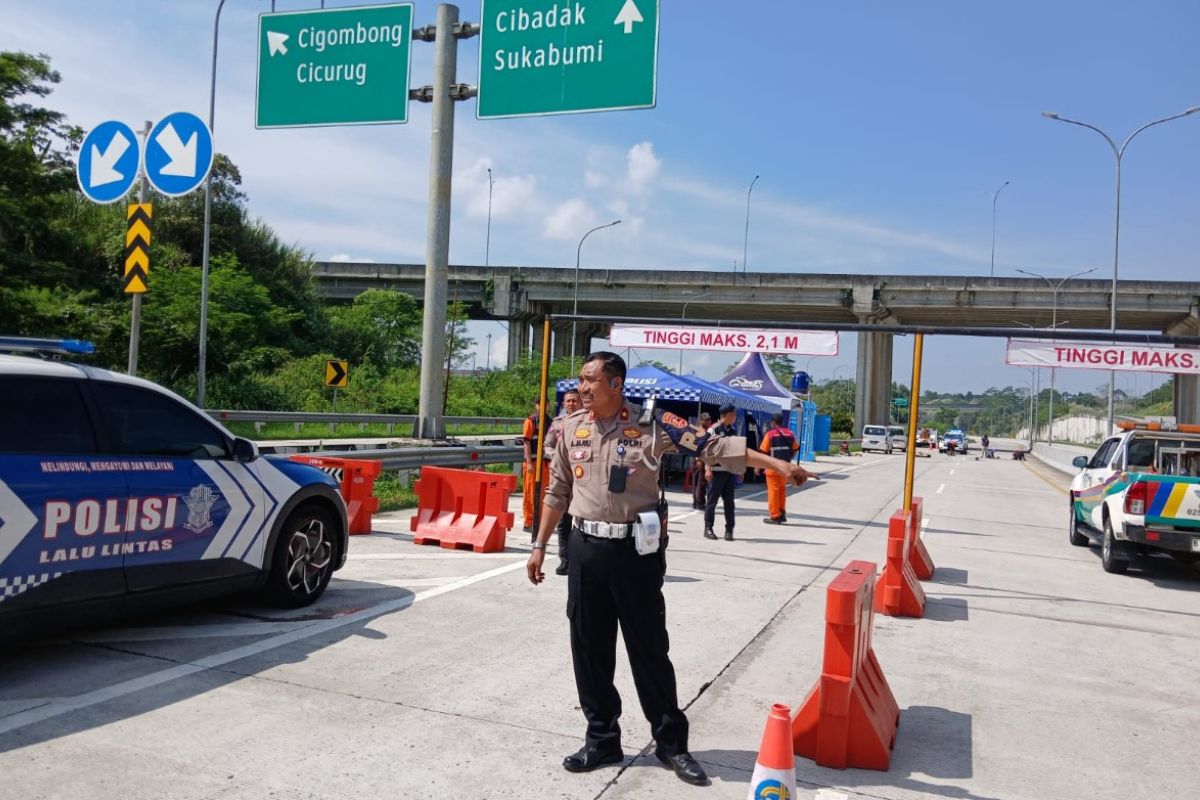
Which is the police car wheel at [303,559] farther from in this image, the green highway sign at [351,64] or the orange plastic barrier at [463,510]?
the green highway sign at [351,64]

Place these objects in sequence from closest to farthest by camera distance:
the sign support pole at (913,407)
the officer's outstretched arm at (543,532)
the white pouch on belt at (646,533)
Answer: the white pouch on belt at (646,533)
the officer's outstretched arm at (543,532)
the sign support pole at (913,407)

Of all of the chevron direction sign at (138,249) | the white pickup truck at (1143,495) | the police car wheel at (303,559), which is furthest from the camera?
the white pickup truck at (1143,495)

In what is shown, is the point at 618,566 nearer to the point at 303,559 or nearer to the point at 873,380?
the point at 303,559

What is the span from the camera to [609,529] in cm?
431

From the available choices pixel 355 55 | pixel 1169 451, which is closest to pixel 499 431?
pixel 355 55

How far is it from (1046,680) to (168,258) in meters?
35.0

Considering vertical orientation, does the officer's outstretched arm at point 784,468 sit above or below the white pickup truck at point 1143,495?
above

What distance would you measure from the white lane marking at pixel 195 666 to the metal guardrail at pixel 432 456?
14.3ft

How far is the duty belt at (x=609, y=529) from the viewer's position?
4.30m

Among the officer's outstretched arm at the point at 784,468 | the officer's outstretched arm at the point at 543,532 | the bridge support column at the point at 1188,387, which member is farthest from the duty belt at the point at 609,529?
the bridge support column at the point at 1188,387

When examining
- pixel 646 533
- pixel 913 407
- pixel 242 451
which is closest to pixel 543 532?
pixel 646 533

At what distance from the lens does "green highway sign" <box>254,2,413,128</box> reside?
47.1 ft

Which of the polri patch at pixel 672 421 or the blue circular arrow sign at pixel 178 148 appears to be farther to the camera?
the blue circular arrow sign at pixel 178 148

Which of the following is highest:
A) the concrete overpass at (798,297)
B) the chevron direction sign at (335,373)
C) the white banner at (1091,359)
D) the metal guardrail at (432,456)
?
the concrete overpass at (798,297)
